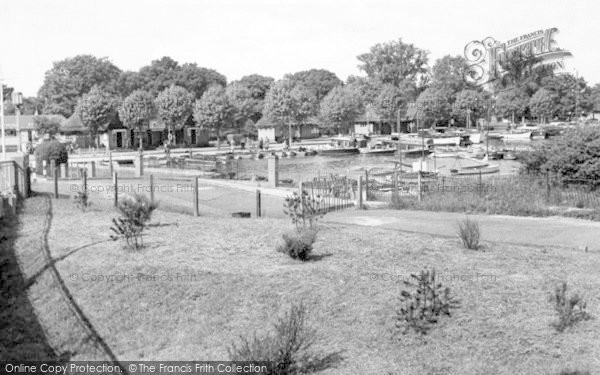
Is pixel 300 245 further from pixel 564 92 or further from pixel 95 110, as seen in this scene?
pixel 564 92

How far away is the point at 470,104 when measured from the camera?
107750mm

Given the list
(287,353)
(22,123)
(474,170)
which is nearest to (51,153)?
(474,170)

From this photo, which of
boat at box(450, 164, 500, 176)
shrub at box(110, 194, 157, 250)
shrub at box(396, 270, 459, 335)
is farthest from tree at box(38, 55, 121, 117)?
shrub at box(396, 270, 459, 335)

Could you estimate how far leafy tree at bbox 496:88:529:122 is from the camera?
11994 centimetres

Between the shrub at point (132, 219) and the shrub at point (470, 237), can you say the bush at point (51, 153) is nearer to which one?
the shrub at point (132, 219)

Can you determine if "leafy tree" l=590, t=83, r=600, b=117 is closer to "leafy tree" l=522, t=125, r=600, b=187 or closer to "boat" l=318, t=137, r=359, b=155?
"boat" l=318, t=137, r=359, b=155

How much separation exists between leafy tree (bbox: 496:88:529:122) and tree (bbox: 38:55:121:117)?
227 feet

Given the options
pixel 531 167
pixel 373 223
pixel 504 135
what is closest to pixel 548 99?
pixel 504 135

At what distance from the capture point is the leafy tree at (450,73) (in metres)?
121

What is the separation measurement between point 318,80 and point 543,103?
146 feet

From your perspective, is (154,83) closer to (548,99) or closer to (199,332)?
(548,99)

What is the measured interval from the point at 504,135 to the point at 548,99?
3270 cm

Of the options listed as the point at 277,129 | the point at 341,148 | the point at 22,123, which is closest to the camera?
the point at 341,148

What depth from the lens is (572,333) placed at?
28.8 feet
